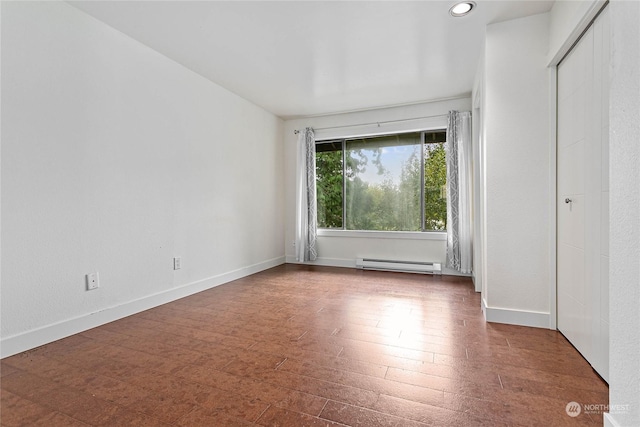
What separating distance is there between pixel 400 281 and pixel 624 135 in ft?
9.85

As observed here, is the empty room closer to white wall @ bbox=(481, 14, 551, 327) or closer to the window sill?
white wall @ bbox=(481, 14, 551, 327)

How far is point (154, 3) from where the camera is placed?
2.22 metres

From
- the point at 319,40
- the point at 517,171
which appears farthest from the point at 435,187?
the point at 319,40

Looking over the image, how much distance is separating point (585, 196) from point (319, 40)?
7.56 feet

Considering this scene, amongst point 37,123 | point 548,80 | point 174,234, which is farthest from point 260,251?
point 548,80

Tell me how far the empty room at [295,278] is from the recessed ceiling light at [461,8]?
2cm

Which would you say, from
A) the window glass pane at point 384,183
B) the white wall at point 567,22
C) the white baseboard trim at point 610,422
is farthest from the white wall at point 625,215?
the window glass pane at point 384,183

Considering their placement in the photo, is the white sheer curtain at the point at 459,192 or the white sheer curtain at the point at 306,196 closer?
the white sheer curtain at the point at 459,192

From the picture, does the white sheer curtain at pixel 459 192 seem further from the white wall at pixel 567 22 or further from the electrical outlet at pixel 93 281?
the electrical outlet at pixel 93 281

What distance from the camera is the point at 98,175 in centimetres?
246

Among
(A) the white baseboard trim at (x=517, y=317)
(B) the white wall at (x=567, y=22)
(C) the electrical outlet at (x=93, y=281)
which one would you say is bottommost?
(A) the white baseboard trim at (x=517, y=317)

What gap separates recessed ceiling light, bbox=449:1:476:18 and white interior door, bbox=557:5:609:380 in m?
0.75

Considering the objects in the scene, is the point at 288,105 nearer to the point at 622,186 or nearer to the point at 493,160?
the point at 493,160

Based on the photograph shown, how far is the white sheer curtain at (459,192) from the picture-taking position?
4012mm
